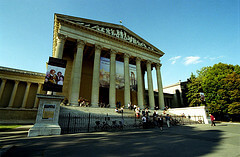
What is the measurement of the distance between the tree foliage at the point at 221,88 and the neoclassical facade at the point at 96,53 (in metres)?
10.9

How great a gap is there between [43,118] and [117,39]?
58.8 feet

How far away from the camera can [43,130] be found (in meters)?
7.71

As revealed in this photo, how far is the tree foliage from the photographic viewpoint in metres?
22.0

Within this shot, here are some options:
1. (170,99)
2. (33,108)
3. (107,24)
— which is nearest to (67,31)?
(107,24)

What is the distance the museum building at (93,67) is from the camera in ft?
58.7

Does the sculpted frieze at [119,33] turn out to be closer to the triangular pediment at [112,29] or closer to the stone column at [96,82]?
the triangular pediment at [112,29]

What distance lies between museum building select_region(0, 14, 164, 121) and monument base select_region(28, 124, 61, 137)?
7.62 meters

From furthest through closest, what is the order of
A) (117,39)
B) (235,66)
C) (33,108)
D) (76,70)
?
(235,66), (33,108), (117,39), (76,70)

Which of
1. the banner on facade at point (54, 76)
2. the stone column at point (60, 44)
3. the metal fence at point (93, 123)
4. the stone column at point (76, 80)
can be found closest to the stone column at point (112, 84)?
the stone column at point (76, 80)

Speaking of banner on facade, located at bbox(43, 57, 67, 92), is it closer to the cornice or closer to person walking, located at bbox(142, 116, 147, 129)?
person walking, located at bbox(142, 116, 147, 129)

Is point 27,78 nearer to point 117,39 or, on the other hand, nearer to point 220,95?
point 117,39

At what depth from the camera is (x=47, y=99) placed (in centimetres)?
846

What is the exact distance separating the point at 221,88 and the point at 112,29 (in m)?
25.0

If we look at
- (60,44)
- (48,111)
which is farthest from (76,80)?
(48,111)
